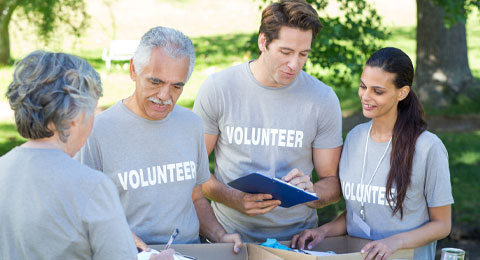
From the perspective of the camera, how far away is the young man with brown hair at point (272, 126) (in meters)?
3.33

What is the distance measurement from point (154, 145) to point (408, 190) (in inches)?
47.1

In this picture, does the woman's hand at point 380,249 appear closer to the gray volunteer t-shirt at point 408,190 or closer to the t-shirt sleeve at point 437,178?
the gray volunteer t-shirt at point 408,190

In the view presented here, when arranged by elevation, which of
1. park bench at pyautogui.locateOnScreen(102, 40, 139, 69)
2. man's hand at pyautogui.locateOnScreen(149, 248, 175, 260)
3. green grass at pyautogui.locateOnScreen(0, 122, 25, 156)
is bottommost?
green grass at pyautogui.locateOnScreen(0, 122, 25, 156)

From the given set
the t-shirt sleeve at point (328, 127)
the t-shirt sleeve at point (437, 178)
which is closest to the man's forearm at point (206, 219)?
the t-shirt sleeve at point (328, 127)

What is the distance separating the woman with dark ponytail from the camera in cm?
302

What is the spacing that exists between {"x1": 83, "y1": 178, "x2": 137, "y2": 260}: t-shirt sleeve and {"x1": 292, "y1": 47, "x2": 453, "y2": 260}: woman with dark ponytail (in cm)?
132

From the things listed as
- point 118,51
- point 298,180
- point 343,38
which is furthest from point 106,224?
point 118,51

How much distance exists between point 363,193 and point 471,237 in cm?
315

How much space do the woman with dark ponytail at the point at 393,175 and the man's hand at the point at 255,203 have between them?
0.71ft

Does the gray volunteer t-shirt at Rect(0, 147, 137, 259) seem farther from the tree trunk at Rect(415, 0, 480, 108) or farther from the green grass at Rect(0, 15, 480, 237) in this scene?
the tree trunk at Rect(415, 0, 480, 108)

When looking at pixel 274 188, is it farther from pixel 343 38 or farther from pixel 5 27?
pixel 5 27

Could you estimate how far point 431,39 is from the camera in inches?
335

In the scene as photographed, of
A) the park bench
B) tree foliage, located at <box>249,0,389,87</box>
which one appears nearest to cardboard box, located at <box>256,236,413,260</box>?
tree foliage, located at <box>249,0,389,87</box>

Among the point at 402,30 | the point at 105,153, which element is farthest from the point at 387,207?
the point at 402,30
